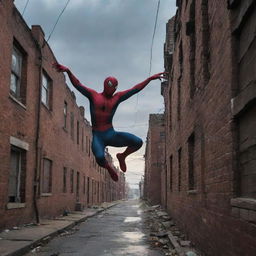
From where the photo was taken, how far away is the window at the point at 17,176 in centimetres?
1522

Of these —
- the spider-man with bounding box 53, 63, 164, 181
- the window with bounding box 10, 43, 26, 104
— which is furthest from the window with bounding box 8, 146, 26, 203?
the spider-man with bounding box 53, 63, 164, 181

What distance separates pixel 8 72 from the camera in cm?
1391

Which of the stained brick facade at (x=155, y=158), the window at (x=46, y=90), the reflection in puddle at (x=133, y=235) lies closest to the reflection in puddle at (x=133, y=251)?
the reflection in puddle at (x=133, y=235)

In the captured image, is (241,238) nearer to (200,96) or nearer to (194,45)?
(200,96)

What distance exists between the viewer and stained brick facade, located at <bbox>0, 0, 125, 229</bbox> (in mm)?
13703

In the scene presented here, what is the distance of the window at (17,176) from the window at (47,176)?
3.79 m

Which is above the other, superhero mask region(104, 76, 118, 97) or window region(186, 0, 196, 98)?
window region(186, 0, 196, 98)

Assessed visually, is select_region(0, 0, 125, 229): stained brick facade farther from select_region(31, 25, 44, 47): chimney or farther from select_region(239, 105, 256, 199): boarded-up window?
select_region(239, 105, 256, 199): boarded-up window

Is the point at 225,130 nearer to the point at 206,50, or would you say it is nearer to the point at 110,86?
the point at 110,86

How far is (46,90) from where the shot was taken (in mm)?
20250

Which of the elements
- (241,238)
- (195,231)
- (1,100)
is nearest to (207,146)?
(195,231)

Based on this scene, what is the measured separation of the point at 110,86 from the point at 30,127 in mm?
11273

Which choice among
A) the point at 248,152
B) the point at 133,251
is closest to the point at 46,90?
the point at 133,251

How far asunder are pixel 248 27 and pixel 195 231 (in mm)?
5947
